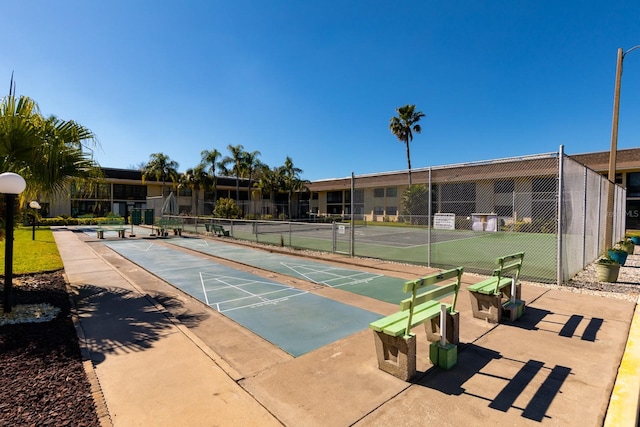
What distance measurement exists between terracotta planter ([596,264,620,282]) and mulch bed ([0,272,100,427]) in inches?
446

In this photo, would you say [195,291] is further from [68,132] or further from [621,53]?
[621,53]

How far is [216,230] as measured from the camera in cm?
2238

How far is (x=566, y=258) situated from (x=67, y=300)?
40.3 feet

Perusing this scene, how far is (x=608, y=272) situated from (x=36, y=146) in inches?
543

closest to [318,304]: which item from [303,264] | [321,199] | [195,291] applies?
[195,291]

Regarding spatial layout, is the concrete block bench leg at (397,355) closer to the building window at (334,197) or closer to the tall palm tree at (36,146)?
the tall palm tree at (36,146)

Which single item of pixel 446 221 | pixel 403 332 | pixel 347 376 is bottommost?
pixel 347 376

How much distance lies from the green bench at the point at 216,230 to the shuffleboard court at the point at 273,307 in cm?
1067

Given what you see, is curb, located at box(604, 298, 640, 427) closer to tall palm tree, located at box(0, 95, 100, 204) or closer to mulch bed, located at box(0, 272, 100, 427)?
mulch bed, located at box(0, 272, 100, 427)

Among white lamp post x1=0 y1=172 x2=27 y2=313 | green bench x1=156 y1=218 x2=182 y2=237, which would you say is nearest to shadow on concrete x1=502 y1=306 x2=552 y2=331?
white lamp post x1=0 y1=172 x2=27 y2=313

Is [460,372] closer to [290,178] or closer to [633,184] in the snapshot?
[633,184]

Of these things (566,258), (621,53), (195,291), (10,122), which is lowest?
(195,291)

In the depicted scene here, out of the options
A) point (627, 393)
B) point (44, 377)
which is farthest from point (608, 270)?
point (44, 377)

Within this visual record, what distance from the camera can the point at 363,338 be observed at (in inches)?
192
